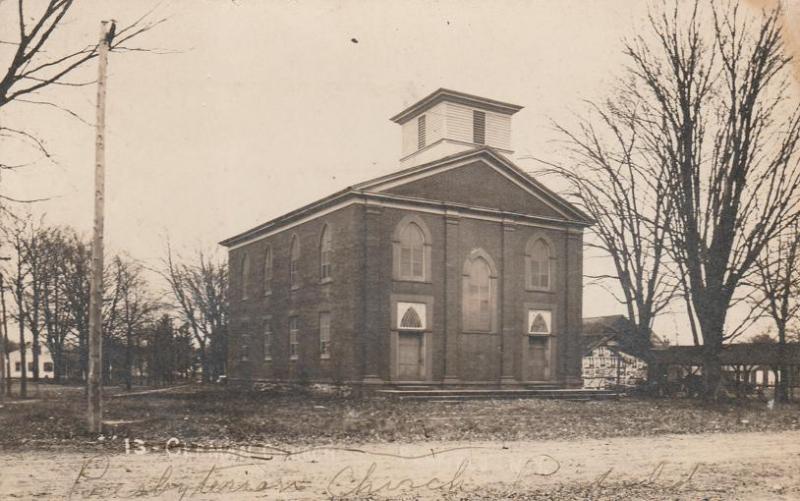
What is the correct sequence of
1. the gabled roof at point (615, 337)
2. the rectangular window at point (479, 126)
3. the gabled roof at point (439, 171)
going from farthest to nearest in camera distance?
the gabled roof at point (615, 337), the rectangular window at point (479, 126), the gabled roof at point (439, 171)

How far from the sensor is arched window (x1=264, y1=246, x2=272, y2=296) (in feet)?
116

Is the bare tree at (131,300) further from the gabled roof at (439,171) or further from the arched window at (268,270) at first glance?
the gabled roof at (439,171)

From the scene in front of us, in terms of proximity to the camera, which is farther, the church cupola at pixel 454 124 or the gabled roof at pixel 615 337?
the gabled roof at pixel 615 337

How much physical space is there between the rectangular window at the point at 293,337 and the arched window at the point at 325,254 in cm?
339

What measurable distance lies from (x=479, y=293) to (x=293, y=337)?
857 centimetres

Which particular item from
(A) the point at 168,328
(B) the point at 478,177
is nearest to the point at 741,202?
(B) the point at 478,177

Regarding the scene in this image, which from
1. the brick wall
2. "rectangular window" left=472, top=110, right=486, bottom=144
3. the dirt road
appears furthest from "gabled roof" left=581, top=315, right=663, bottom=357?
the dirt road

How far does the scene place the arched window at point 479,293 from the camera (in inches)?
1151

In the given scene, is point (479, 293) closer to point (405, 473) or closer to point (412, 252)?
point (412, 252)

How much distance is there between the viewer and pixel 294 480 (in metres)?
9.38

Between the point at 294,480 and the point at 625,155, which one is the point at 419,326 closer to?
the point at 625,155

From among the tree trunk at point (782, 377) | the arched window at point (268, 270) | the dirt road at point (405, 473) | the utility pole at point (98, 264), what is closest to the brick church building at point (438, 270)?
the arched window at point (268, 270)

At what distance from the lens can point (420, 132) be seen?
3253cm

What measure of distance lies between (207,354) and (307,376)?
24.3 metres
